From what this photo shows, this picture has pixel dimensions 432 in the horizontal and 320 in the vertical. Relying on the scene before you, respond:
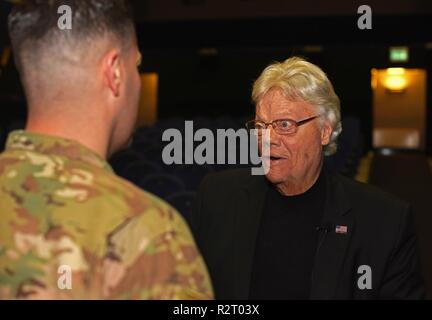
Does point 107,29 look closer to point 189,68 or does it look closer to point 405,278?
point 405,278

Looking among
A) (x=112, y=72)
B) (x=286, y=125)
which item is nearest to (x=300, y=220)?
(x=286, y=125)

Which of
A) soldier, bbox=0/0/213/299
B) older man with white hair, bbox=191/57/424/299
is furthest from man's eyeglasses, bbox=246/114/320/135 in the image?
soldier, bbox=0/0/213/299

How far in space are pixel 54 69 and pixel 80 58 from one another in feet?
0.17

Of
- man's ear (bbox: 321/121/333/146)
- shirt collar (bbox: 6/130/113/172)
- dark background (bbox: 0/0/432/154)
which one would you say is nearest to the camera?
shirt collar (bbox: 6/130/113/172)

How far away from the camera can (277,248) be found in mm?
2432

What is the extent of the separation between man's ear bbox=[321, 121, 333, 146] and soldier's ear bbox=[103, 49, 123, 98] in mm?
1612

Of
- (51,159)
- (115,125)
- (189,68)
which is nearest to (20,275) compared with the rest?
(51,159)

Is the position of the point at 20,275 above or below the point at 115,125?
below

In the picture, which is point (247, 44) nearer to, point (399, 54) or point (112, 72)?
point (399, 54)

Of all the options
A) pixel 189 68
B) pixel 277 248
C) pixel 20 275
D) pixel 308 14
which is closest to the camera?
pixel 20 275

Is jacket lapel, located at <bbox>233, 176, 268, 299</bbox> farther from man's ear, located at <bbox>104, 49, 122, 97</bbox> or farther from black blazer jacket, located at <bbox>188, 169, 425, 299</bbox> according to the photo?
man's ear, located at <bbox>104, 49, 122, 97</bbox>

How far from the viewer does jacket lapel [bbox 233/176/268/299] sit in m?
2.36

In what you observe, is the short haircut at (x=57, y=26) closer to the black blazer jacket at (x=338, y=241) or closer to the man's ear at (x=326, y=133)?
the black blazer jacket at (x=338, y=241)

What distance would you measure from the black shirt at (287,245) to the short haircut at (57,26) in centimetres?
139
